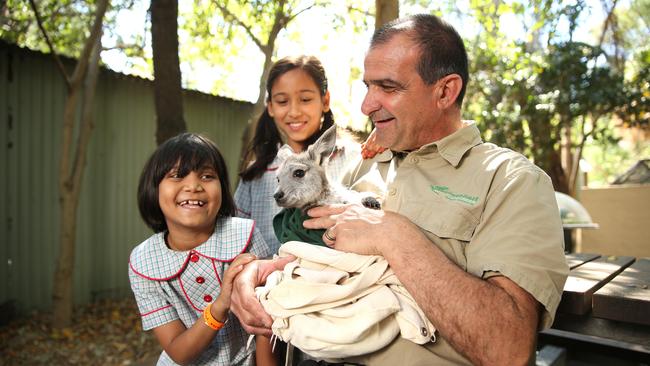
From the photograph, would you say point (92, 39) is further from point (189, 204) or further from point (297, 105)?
point (189, 204)

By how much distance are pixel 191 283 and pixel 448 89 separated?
5.49ft

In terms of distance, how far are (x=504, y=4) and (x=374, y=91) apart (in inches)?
167

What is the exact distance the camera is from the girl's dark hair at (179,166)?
271 cm

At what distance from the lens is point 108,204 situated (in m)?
7.96

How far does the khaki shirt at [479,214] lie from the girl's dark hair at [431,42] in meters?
0.32

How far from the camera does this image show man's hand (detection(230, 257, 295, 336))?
7.32ft

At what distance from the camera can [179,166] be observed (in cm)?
269

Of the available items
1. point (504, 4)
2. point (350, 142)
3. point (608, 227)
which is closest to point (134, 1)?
point (504, 4)

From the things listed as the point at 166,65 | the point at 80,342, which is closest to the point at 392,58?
the point at 166,65

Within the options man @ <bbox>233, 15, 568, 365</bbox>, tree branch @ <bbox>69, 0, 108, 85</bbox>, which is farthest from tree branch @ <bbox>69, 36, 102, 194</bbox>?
man @ <bbox>233, 15, 568, 365</bbox>

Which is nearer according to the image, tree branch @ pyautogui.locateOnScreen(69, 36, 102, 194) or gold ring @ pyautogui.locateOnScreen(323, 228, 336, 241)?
gold ring @ pyautogui.locateOnScreen(323, 228, 336, 241)

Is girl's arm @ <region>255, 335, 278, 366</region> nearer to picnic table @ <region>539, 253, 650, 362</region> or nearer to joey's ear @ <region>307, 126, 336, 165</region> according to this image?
joey's ear @ <region>307, 126, 336, 165</region>

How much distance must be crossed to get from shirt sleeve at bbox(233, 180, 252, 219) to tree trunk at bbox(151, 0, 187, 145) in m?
1.87

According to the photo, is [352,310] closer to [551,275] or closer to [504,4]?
[551,275]
